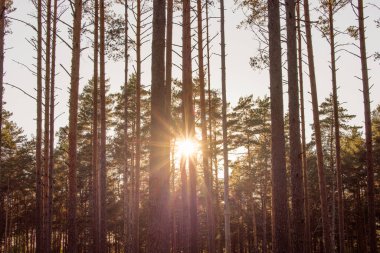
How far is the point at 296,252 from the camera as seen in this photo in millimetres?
7676

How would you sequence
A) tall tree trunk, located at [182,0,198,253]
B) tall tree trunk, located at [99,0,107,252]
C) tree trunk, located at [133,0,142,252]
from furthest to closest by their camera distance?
tree trunk, located at [133,0,142,252]
tall tree trunk, located at [99,0,107,252]
tall tree trunk, located at [182,0,198,253]

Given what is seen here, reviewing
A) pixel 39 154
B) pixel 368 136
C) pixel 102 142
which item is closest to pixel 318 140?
pixel 368 136

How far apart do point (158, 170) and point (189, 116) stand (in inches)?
257

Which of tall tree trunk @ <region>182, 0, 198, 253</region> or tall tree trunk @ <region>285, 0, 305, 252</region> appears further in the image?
tall tree trunk @ <region>182, 0, 198, 253</region>

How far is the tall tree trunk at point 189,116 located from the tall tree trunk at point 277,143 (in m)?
4.53

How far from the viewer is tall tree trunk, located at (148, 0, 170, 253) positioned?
19.6 feet

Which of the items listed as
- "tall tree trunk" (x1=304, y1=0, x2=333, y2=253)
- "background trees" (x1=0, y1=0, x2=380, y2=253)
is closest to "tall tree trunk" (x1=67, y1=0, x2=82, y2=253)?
"background trees" (x1=0, y1=0, x2=380, y2=253)

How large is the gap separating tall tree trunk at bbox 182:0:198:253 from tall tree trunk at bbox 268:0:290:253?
14.9 ft

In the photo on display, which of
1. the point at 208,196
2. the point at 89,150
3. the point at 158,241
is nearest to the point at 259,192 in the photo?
the point at 89,150

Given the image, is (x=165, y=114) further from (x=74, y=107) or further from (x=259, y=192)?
(x=259, y=192)

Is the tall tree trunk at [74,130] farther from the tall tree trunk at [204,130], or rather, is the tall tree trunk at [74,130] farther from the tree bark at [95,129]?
Result: the tall tree trunk at [204,130]

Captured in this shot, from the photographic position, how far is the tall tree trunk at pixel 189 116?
11.5m

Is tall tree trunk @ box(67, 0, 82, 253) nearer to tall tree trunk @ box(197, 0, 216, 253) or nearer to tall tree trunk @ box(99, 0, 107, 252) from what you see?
tall tree trunk @ box(99, 0, 107, 252)

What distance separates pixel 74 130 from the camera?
9.22 m
